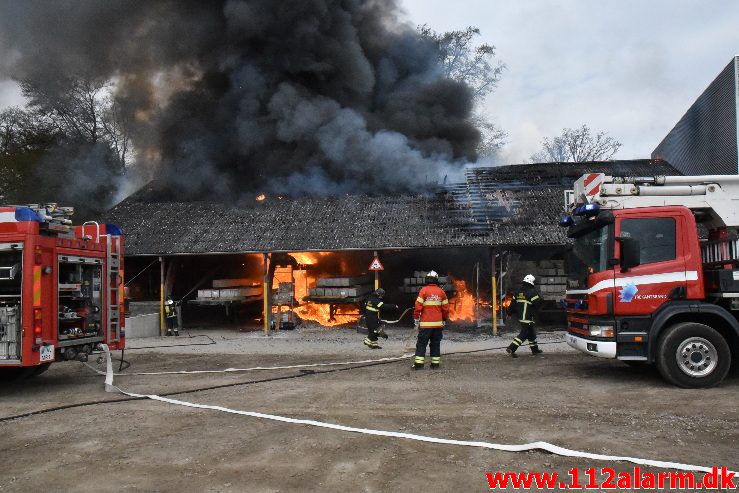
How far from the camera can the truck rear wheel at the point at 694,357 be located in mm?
6918

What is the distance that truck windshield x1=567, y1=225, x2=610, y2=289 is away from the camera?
7426mm

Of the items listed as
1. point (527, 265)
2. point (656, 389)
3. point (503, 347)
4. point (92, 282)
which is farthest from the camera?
point (527, 265)

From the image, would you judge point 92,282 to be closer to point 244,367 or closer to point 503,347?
point 244,367

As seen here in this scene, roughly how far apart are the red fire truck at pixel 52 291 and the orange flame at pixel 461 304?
10213 mm

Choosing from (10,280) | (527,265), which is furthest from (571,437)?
(527,265)

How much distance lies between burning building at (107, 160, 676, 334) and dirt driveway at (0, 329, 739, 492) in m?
5.80

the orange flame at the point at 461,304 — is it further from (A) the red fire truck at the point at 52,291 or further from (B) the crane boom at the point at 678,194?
(A) the red fire truck at the point at 52,291

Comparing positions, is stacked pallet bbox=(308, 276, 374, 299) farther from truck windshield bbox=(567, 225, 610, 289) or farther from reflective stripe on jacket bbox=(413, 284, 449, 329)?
truck windshield bbox=(567, 225, 610, 289)

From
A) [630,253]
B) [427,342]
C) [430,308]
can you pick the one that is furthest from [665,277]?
[427,342]

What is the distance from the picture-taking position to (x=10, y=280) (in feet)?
23.6

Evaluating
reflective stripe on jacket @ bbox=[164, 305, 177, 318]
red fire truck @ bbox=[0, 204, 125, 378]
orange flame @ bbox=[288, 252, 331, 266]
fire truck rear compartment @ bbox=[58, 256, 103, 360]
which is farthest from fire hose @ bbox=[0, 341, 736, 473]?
orange flame @ bbox=[288, 252, 331, 266]

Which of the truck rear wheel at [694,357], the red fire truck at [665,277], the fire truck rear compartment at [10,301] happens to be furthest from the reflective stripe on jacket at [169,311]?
the truck rear wheel at [694,357]

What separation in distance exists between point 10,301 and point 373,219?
9.97 metres

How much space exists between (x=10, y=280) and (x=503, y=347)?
29.8 feet
